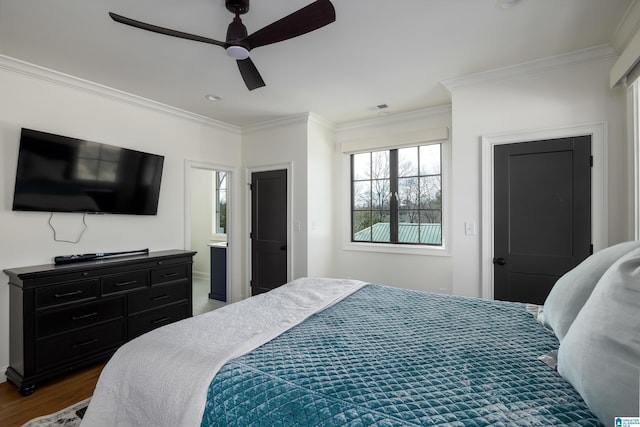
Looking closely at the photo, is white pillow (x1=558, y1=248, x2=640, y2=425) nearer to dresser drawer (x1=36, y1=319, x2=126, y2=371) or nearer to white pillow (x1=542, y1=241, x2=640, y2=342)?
white pillow (x1=542, y1=241, x2=640, y2=342)

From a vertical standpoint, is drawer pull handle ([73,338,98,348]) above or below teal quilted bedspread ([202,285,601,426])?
below

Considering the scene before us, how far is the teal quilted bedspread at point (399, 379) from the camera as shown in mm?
851

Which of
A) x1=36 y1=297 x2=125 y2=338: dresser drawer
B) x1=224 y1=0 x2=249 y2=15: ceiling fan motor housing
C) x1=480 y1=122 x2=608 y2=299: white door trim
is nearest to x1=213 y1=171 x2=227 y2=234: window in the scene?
x1=36 y1=297 x2=125 y2=338: dresser drawer

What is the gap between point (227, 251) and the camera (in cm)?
468

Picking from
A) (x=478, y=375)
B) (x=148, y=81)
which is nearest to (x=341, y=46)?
(x=148, y=81)

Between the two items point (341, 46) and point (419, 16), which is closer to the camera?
point (419, 16)

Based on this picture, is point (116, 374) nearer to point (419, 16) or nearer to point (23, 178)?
point (23, 178)

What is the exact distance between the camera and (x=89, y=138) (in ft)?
10.3

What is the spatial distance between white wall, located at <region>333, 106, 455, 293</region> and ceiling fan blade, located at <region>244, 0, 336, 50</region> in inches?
101

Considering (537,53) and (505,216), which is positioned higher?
(537,53)

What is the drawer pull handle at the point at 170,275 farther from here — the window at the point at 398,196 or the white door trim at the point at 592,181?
the white door trim at the point at 592,181

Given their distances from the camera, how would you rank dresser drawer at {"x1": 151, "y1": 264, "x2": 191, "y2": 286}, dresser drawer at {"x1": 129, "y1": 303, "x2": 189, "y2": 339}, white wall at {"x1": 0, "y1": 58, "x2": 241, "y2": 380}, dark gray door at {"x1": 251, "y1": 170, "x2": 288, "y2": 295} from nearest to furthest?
1. white wall at {"x1": 0, "y1": 58, "x2": 241, "y2": 380}
2. dresser drawer at {"x1": 129, "y1": 303, "x2": 189, "y2": 339}
3. dresser drawer at {"x1": 151, "y1": 264, "x2": 191, "y2": 286}
4. dark gray door at {"x1": 251, "y1": 170, "x2": 288, "y2": 295}

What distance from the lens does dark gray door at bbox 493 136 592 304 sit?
8.64ft

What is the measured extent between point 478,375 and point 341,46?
2.41m
